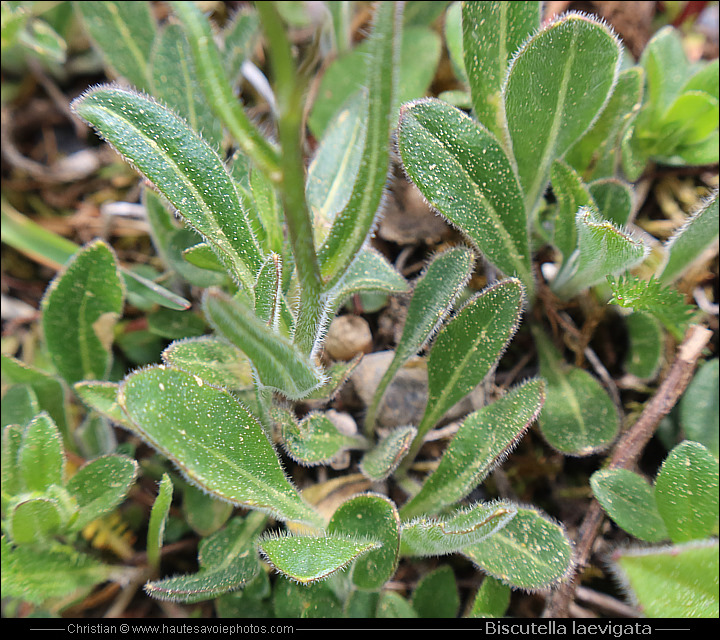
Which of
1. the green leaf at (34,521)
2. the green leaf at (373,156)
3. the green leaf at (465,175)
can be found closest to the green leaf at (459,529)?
→ the green leaf at (373,156)

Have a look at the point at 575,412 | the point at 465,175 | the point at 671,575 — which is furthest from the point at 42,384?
the point at 671,575

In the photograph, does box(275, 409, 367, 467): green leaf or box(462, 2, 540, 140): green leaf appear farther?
box(462, 2, 540, 140): green leaf

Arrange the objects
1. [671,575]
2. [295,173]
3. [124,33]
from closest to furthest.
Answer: [295,173] → [671,575] → [124,33]

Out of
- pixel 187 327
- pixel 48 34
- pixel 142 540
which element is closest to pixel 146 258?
pixel 187 327

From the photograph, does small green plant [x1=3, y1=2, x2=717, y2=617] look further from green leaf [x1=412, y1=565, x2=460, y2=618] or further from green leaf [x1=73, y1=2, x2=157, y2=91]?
green leaf [x1=73, y1=2, x2=157, y2=91]

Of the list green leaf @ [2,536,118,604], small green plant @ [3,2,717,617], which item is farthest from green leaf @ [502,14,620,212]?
green leaf @ [2,536,118,604]

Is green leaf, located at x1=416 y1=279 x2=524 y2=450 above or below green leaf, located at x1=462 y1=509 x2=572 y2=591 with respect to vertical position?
above

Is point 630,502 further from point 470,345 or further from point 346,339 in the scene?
point 346,339
